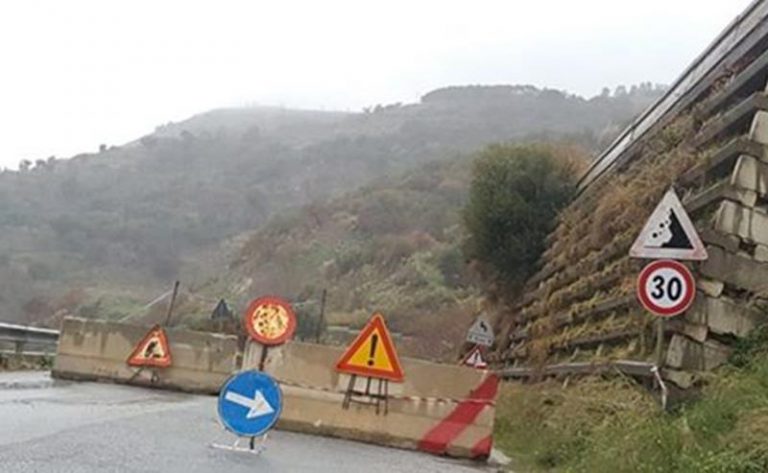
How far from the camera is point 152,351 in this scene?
64.6 ft

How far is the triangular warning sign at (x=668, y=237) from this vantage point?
406 inches

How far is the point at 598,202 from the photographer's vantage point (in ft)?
70.3

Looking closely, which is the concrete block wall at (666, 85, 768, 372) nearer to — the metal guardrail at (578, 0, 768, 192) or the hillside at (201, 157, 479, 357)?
the metal guardrail at (578, 0, 768, 192)

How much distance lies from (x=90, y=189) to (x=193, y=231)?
1710 cm

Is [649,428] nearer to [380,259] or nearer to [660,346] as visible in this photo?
[660,346]

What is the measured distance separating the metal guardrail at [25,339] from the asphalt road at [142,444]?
6315mm

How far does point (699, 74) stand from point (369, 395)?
8.31m

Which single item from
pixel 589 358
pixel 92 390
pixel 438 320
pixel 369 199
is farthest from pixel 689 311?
pixel 369 199

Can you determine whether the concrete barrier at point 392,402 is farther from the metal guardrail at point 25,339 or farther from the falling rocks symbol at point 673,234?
the metal guardrail at point 25,339

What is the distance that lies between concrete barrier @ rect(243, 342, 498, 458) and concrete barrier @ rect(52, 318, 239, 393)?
7.26 m

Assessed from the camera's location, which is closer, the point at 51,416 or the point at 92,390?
the point at 51,416

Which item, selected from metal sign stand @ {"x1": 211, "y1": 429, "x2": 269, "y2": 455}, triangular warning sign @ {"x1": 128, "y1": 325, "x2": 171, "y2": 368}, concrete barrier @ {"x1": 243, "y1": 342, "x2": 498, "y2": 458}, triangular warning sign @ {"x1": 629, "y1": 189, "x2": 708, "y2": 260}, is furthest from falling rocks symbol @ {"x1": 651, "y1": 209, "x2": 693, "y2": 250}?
triangular warning sign @ {"x1": 128, "y1": 325, "x2": 171, "y2": 368}

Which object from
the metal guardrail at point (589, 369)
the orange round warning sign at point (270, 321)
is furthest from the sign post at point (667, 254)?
the orange round warning sign at point (270, 321)

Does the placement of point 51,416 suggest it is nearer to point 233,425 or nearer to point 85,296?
point 233,425
